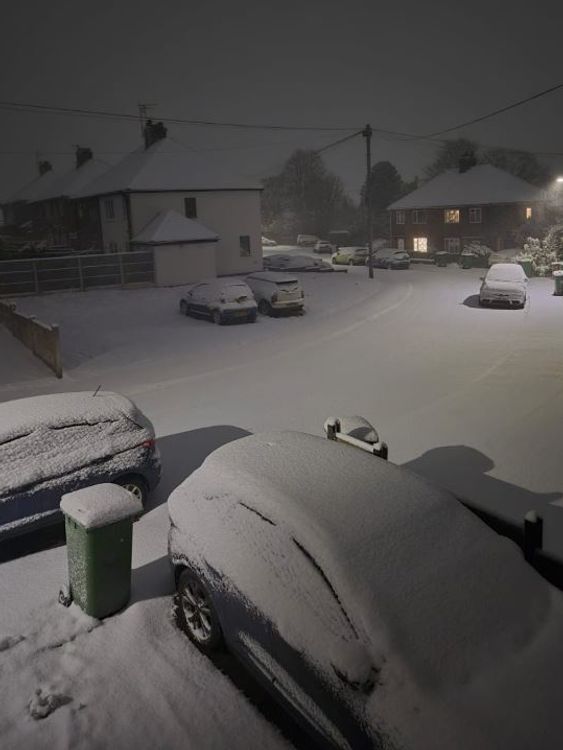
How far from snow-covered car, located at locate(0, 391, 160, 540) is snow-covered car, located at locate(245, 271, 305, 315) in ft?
51.4

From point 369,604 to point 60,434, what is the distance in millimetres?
4670

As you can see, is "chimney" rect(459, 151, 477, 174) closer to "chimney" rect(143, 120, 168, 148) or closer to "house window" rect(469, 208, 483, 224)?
"house window" rect(469, 208, 483, 224)

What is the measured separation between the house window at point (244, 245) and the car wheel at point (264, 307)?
14.5 metres

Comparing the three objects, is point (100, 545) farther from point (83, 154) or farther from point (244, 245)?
point (83, 154)

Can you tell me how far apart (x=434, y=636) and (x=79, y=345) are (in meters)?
17.3

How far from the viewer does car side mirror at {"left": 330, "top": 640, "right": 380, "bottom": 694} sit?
3736 millimetres

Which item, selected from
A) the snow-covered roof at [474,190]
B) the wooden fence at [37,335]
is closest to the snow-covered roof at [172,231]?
the wooden fence at [37,335]

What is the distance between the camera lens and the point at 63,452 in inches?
285

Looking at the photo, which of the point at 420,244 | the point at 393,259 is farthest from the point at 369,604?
the point at 420,244

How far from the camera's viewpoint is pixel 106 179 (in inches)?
1556

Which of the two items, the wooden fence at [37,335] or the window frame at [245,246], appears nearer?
the wooden fence at [37,335]

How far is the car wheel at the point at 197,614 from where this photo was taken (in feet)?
16.9

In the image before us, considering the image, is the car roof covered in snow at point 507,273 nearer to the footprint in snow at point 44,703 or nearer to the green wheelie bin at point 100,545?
the green wheelie bin at point 100,545

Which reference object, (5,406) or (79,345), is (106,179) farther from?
(5,406)
